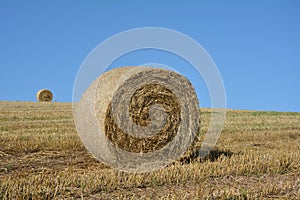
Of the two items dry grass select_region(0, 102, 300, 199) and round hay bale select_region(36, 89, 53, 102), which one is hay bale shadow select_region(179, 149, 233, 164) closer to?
dry grass select_region(0, 102, 300, 199)

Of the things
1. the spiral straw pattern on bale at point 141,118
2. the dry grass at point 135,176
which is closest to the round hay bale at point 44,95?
the dry grass at point 135,176

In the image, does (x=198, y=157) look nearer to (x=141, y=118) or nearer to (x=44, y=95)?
(x=141, y=118)

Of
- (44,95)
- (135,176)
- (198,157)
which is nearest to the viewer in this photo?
(135,176)

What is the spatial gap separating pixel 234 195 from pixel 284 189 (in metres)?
0.93

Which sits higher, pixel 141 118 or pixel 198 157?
pixel 141 118

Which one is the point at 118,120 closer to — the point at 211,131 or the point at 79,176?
the point at 79,176

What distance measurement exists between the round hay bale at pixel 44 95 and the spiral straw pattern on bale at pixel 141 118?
2302cm

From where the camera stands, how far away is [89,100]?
7535 mm

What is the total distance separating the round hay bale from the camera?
29359mm

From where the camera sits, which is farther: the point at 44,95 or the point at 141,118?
the point at 44,95

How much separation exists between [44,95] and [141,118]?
23961 mm

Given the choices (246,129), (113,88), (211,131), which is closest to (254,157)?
(113,88)

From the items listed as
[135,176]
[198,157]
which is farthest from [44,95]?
[135,176]

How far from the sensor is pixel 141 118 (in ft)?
22.7
